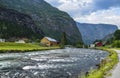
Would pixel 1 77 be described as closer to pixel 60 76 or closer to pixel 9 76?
pixel 9 76

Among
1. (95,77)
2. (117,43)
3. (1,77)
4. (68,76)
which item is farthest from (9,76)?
(117,43)

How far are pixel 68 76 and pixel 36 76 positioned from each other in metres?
4.35

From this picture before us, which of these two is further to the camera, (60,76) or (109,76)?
(60,76)

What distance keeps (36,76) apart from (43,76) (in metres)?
0.97

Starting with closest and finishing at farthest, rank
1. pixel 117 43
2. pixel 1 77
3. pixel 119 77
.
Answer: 1. pixel 119 77
2. pixel 1 77
3. pixel 117 43

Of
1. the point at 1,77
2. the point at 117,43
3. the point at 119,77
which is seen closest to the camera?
the point at 119,77

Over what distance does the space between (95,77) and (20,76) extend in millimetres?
11900

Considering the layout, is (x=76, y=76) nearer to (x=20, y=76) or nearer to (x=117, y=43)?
(x=20, y=76)

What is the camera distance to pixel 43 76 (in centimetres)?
3919

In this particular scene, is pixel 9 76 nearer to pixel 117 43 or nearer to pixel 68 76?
pixel 68 76

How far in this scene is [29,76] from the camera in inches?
1537

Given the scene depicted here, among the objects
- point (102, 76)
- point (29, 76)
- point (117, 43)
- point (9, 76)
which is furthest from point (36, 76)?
point (117, 43)

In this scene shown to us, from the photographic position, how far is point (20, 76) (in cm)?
3900

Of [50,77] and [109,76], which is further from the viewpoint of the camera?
[50,77]
